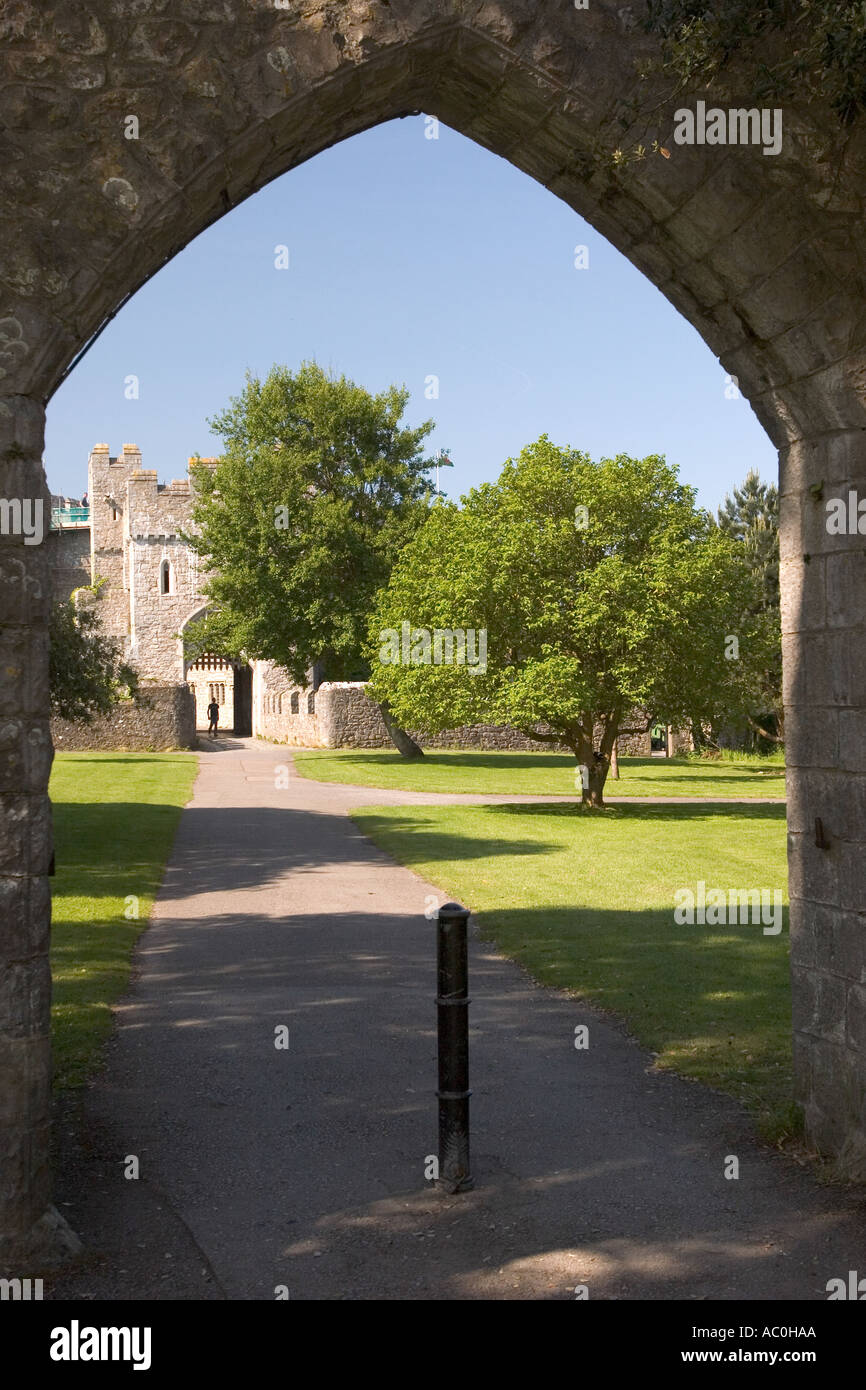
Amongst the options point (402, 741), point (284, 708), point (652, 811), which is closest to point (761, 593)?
point (652, 811)

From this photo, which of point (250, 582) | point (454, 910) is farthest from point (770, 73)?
point (250, 582)

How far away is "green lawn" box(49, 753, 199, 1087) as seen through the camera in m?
8.10

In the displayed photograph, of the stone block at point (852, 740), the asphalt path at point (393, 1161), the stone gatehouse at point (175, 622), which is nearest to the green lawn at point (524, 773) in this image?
the stone gatehouse at point (175, 622)

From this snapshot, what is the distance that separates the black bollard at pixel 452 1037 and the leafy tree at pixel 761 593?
60.8 feet

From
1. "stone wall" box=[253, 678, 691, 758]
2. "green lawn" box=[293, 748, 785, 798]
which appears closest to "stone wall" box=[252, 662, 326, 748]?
"stone wall" box=[253, 678, 691, 758]

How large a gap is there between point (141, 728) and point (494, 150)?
37979 millimetres

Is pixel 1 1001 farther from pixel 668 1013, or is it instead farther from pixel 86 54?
pixel 668 1013

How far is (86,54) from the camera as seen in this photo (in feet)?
15.9

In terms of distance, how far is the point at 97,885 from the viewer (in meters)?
14.2

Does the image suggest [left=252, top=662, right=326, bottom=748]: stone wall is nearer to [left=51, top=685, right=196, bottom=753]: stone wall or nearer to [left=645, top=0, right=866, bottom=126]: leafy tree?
[left=51, top=685, right=196, bottom=753]: stone wall

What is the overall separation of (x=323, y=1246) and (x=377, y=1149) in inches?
43.0

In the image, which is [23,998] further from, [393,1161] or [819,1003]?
[819,1003]

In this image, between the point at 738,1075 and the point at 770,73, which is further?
the point at 738,1075

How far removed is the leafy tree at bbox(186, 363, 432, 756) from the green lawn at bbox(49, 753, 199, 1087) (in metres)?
9.14
